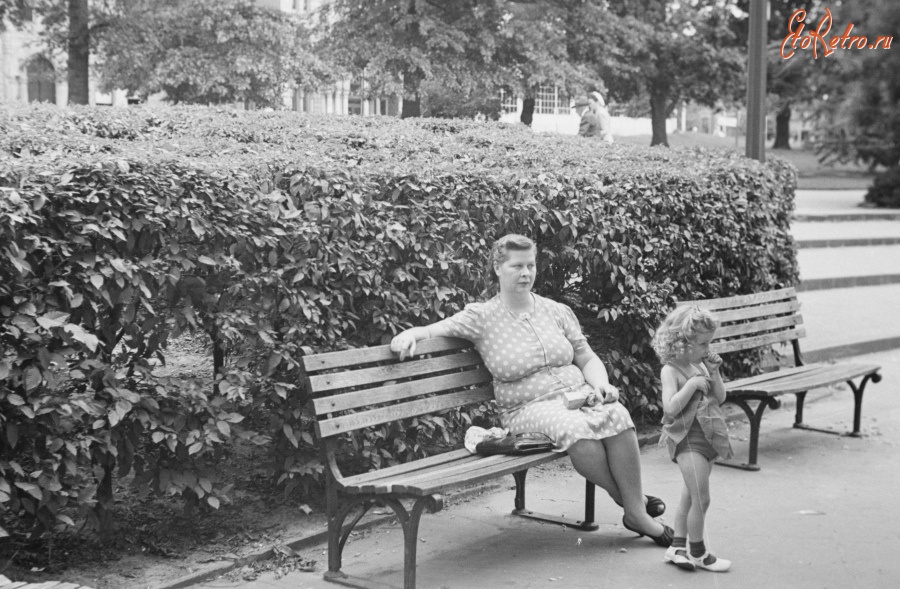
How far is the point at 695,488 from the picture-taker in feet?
15.1

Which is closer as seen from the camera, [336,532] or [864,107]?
[864,107]

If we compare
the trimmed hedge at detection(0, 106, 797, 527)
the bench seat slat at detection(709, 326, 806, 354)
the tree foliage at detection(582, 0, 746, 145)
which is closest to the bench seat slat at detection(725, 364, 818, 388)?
the bench seat slat at detection(709, 326, 806, 354)

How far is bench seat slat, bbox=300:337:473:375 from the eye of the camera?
4.35 m

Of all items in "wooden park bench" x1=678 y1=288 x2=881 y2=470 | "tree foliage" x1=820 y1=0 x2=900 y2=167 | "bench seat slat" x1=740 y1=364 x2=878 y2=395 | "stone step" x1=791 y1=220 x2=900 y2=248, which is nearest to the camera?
"tree foliage" x1=820 y1=0 x2=900 y2=167

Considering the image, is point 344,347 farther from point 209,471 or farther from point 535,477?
point 535,477

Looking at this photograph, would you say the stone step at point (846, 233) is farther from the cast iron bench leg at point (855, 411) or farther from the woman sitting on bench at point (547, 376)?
the woman sitting on bench at point (547, 376)

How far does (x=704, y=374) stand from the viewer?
4816 millimetres

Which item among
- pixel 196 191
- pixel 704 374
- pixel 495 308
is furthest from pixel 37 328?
pixel 704 374

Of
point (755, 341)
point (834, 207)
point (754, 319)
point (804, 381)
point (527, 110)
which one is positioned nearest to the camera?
point (804, 381)

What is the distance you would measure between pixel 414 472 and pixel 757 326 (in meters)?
3.72

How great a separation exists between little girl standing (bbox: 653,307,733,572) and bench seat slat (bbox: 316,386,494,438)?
3.04 ft

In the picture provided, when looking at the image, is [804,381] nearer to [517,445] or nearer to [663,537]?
[663,537]

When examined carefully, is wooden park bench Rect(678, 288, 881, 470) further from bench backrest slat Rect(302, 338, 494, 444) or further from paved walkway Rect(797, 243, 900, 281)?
paved walkway Rect(797, 243, 900, 281)

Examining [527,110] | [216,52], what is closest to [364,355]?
[216,52]
